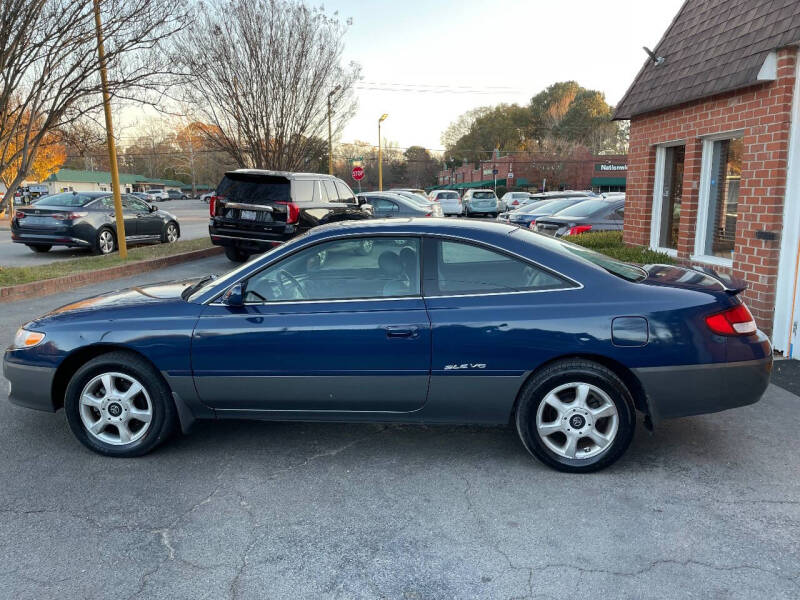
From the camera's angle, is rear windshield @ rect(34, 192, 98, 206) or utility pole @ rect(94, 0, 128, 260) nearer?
utility pole @ rect(94, 0, 128, 260)

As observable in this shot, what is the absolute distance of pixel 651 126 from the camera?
9023mm

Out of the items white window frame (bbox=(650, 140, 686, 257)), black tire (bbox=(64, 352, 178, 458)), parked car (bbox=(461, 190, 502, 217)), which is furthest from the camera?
parked car (bbox=(461, 190, 502, 217))

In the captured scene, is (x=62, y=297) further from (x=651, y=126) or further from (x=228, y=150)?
(x=228, y=150)

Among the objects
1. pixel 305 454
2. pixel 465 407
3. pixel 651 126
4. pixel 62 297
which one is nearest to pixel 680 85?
pixel 651 126

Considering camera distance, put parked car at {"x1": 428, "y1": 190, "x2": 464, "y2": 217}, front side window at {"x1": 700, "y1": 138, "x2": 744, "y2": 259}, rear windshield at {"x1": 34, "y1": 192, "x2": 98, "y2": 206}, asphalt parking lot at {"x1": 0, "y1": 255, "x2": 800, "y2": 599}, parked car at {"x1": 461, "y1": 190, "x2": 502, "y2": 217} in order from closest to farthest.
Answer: asphalt parking lot at {"x1": 0, "y1": 255, "x2": 800, "y2": 599}
front side window at {"x1": 700, "y1": 138, "x2": 744, "y2": 259}
rear windshield at {"x1": 34, "y1": 192, "x2": 98, "y2": 206}
parked car at {"x1": 461, "y1": 190, "x2": 502, "y2": 217}
parked car at {"x1": 428, "y1": 190, "x2": 464, "y2": 217}

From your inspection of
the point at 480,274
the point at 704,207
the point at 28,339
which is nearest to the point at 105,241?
the point at 28,339

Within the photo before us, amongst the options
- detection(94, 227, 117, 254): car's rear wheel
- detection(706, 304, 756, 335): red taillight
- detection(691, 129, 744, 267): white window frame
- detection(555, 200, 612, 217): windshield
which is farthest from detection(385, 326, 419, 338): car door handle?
detection(94, 227, 117, 254): car's rear wheel

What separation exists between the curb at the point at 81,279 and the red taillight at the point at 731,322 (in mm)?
9376

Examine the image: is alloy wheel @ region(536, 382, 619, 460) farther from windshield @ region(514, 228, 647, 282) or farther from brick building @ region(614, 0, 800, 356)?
brick building @ region(614, 0, 800, 356)

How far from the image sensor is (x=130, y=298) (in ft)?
14.0

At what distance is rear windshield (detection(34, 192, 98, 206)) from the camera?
47.0 ft

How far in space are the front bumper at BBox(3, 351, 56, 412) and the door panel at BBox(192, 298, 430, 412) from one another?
1.02m

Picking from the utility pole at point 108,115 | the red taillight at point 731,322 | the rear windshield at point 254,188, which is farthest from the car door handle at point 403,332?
the utility pole at point 108,115

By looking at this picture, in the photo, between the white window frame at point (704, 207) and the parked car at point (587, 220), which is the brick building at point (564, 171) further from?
the white window frame at point (704, 207)
